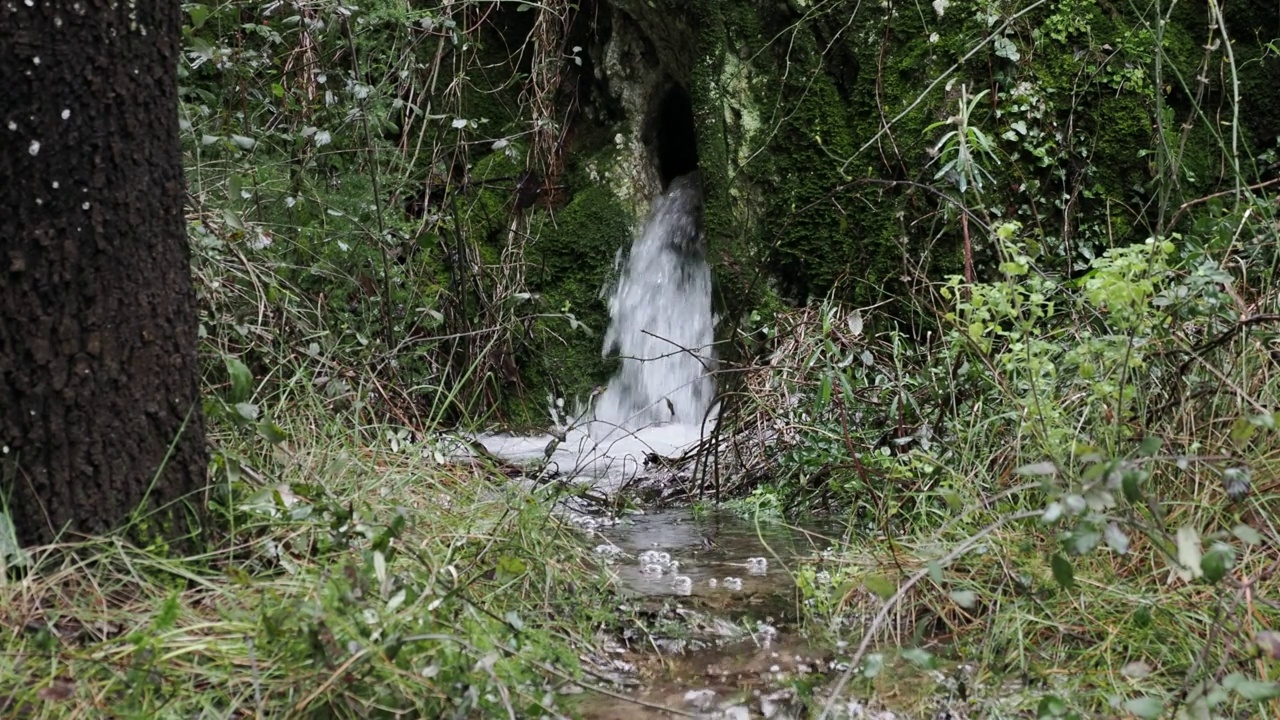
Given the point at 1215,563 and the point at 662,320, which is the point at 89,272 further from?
the point at 662,320

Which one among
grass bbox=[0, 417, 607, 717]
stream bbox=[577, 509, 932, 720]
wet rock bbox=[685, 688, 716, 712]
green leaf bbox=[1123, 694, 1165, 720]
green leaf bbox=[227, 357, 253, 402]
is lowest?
stream bbox=[577, 509, 932, 720]

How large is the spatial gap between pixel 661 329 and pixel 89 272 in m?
4.34

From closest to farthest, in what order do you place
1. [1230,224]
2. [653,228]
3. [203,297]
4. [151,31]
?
[151,31], [1230,224], [203,297], [653,228]

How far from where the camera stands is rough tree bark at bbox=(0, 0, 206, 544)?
2078mm

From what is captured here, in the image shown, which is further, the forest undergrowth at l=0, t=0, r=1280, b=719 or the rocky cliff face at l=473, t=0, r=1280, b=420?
the rocky cliff face at l=473, t=0, r=1280, b=420

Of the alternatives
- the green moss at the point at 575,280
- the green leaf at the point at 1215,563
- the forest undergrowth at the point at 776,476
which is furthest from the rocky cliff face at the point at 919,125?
the green leaf at the point at 1215,563

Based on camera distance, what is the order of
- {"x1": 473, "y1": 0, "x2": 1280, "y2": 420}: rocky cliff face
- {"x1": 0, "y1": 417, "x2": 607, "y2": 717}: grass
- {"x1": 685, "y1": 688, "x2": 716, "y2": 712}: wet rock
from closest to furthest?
{"x1": 0, "y1": 417, "x2": 607, "y2": 717}: grass → {"x1": 685, "y1": 688, "x2": 716, "y2": 712}: wet rock → {"x1": 473, "y1": 0, "x2": 1280, "y2": 420}: rocky cliff face

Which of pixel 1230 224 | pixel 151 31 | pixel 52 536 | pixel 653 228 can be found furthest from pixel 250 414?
pixel 653 228

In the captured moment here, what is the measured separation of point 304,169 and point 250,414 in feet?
7.71

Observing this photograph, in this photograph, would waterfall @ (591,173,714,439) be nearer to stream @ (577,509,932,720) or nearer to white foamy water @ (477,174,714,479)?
white foamy water @ (477,174,714,479)

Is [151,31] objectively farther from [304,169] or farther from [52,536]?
[304,169]

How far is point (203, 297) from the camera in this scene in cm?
342

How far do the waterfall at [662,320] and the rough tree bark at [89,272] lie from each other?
3893mm

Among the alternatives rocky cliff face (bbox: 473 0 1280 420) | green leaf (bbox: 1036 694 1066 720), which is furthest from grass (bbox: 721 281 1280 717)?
rocky cliff face (bbox: 473 0 1280 420)
